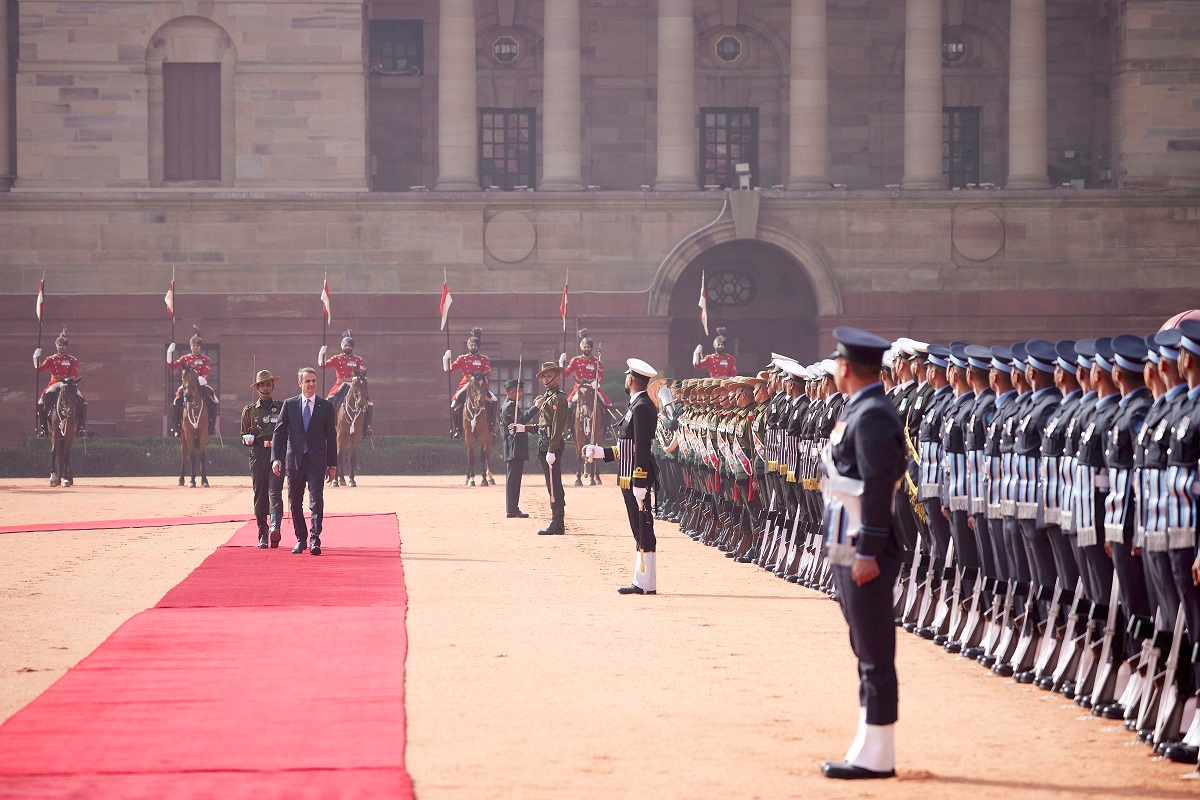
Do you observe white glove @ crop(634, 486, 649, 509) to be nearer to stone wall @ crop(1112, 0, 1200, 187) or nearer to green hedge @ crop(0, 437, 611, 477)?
green hedge @ crop(0, 437, 611, 477)

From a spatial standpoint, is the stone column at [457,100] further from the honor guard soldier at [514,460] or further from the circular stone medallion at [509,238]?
the honor guard soldier at [514,460]

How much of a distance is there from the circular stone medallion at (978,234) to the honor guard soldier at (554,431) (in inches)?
960

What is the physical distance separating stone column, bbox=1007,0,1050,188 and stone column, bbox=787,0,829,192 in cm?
500

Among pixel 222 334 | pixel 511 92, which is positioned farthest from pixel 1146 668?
pixel 511 92

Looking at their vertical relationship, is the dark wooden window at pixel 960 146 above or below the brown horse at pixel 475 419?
above

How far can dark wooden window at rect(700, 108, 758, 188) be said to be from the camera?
51250 millimetres

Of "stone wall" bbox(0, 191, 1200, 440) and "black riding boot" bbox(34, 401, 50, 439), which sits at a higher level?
"stone wall" bbox(0, 191, 1200, 440)

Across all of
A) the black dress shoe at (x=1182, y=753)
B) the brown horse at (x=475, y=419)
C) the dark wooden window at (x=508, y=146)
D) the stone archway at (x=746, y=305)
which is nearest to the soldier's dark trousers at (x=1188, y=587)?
the black dress shoe at (x=1182, y=753)

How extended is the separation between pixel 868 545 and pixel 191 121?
40.9m

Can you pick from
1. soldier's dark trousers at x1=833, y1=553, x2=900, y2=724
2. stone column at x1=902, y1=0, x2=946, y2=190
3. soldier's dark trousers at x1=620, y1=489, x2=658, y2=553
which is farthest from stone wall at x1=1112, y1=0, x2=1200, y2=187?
soldier's dark trousers at x1=833, y1=553, x2=900, y2=724

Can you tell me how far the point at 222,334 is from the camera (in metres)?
45.6

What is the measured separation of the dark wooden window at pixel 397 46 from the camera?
51062 mm

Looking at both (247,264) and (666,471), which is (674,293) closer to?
(247,264)

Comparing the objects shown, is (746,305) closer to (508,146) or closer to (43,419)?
(508,146)
